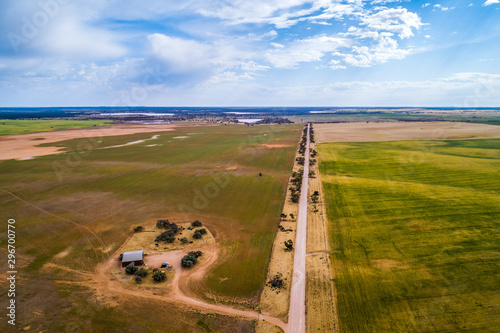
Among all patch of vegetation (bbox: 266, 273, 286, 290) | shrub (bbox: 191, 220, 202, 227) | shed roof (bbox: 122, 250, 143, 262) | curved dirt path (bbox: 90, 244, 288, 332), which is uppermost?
shrub (bbox: 191, 220, 202, 227)

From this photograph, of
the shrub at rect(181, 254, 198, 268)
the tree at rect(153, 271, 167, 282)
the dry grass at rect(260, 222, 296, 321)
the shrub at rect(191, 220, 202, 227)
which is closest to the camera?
the dry grass at rect(260, 222, 296, 321)

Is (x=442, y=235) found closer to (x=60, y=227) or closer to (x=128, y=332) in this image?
(x=128, y=332)

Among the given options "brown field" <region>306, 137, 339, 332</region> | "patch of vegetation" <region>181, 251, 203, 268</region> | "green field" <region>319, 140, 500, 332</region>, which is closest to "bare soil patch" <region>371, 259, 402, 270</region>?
"green field" <region>319, 140, 500, 332</region>

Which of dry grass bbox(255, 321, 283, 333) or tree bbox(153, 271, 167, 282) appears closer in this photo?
dry grass bbox(255, 321, 283, 333)

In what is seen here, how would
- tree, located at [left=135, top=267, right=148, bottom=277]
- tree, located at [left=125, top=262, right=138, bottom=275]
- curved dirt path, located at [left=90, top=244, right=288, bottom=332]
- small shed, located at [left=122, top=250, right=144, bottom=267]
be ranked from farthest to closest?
small shed, located at [left=122, top=250, right=144, bottom=267] → tree, located at [left=125, top=262, right=138, bottom=275] → tree, located at [left=135, top=267, right=148, bottom=277] → curved dirt path, located at [left=90, top=244, right=288, bottom=332]

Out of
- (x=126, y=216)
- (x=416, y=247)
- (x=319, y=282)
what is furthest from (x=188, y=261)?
(x=416, y=247)

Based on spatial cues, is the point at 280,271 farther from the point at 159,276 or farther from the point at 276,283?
the point at 159,276

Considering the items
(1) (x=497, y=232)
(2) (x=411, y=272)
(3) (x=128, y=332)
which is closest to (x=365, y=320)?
(2) (x=411, y=272)

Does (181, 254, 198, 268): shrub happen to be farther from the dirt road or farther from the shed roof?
the dirt road

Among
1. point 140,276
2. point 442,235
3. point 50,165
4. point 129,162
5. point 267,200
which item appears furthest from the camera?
point 129,162
